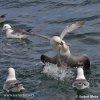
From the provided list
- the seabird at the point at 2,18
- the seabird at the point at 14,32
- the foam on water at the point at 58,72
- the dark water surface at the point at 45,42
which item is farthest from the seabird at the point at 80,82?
the seabird at the point at 2,18

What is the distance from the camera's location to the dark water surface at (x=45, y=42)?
60.8ft

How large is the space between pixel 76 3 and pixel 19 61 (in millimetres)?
8340

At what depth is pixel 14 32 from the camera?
1022 inches

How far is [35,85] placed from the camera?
61.7 feet

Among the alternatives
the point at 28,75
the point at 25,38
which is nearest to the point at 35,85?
the point at 28,75

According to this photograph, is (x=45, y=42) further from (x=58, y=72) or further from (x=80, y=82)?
(x=80, y=82)

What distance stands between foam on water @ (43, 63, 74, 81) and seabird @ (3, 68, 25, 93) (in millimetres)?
1660

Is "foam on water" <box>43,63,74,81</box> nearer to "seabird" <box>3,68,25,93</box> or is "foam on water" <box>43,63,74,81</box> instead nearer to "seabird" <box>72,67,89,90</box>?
"seabird" <box>72,67,89,90</box>

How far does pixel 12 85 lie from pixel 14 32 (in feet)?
27.0

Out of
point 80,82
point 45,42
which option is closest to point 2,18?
point 45,42

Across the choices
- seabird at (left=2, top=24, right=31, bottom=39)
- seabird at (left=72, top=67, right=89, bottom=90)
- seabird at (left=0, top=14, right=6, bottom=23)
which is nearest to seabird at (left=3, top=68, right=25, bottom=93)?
seabird at (left=72, top=67, right=89, bottom=90)

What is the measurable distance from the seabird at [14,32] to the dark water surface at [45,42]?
319mm

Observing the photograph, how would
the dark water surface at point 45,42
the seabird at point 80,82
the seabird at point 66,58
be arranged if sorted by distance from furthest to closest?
the seabird at point 66,58
the dark water surface at point 45,42
the seabird at point 80,82

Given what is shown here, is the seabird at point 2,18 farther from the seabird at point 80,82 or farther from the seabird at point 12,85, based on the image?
the seabird at point 80,82
